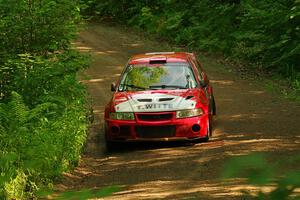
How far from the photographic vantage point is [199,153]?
9.89 metres

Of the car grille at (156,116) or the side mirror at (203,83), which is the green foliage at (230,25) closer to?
the side mirror at (203,83)

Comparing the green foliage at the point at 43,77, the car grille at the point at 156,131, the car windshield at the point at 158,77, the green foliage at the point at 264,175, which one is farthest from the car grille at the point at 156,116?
the green foliage at the point at 264,175

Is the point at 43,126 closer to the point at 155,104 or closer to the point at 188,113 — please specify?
the point at 155,104

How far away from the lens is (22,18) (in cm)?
1130

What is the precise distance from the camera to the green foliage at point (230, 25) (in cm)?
1888

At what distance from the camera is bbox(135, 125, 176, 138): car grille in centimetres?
1022

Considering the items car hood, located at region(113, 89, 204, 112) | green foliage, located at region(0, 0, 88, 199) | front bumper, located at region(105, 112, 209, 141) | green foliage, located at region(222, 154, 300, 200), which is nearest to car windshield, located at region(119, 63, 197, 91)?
car hood, located at region(113, 89, 204, 112)

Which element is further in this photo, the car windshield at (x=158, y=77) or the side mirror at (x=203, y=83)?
the side mirror at (x=203, y=83)

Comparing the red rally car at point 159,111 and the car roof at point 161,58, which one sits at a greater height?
the car roof at point 161,58

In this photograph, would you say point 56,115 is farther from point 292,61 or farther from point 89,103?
point 292,61

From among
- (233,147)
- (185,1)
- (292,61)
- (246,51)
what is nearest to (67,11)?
(233,147)

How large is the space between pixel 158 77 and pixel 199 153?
6.65 feet

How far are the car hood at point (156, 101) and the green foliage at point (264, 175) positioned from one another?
27.6 feet

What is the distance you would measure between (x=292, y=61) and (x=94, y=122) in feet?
28.2
